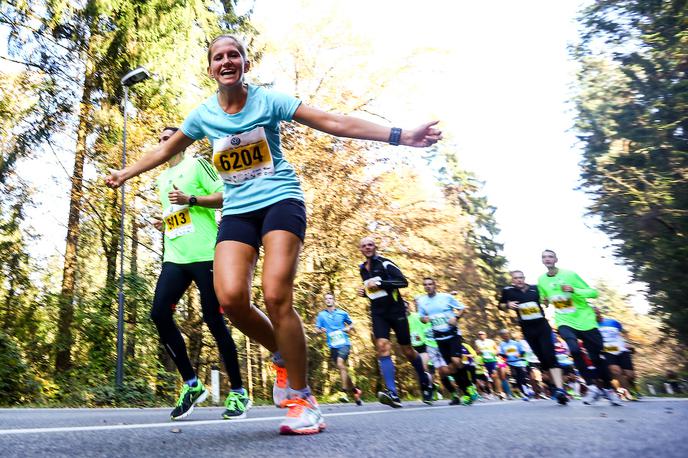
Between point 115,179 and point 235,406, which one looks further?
point 235,406

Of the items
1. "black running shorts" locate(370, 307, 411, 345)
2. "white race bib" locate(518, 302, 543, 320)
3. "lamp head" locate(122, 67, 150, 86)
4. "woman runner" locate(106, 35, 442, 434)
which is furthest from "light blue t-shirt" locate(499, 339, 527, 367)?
"woman runner" locate(106, 35, 442, 434)

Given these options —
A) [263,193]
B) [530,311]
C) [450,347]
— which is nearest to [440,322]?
[450,347]

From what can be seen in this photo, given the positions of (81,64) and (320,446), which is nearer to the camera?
(320,446)

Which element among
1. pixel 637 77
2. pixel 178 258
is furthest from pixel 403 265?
pixel 178 258

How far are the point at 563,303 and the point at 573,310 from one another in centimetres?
20

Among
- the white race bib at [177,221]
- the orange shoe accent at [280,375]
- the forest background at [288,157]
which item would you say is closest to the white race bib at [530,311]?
the orange shoe accent at [280,375]

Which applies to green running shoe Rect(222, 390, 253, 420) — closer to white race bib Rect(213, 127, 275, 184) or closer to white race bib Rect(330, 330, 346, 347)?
white race bib Rect(213, 127, 275, 184)

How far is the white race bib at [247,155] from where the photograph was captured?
347cm

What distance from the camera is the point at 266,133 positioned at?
351 cm

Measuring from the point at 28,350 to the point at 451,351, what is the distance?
9.14 m

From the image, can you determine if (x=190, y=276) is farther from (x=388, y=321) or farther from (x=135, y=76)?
(x=135, y=76)

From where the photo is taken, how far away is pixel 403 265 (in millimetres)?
19672

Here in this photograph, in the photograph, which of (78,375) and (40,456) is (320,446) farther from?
(78,375)

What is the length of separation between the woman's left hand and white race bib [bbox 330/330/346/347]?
9673 mm
